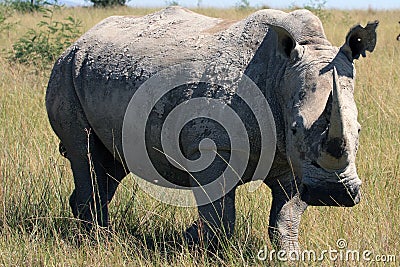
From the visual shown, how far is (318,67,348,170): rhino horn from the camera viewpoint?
298 cm

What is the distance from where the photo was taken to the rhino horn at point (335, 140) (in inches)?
117

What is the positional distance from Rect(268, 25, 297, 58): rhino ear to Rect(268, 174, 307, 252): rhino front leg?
0.80 meters

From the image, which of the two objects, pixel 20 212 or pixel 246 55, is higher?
pixel 246 55

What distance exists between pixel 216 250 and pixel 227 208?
9.9 inches

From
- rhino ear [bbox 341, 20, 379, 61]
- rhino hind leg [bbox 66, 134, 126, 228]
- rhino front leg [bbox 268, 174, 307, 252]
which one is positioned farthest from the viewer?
rhino hind leg [bbox 66, 134, 126, 228]

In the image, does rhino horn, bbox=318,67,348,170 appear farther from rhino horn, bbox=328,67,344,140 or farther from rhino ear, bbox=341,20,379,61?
rhino ear, bbox=341,20,379,61

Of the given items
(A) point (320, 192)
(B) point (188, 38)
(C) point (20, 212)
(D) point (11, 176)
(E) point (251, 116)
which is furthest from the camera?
(D) point (11, 176)

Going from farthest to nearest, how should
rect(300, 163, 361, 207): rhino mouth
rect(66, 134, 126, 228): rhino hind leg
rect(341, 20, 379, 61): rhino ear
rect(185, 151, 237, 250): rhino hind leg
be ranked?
1. rect(66, 134, 126, 228): rhino hind leg
2. rect(185, 151, 237, 250): rhino hind leg
3. rect(341, 20, 379, 61): rhino ear
4. rect(300, 163, 361, 207): rhino mouth

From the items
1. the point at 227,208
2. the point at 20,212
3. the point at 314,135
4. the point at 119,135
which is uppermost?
the point at 314,135

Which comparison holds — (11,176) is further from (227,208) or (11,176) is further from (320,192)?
(320,192)

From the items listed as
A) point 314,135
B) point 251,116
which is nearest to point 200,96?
point 251,116

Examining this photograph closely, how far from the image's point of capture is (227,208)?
3.89 meters

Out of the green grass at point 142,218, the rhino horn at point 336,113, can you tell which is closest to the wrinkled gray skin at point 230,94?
the rhino horn at point 336,113

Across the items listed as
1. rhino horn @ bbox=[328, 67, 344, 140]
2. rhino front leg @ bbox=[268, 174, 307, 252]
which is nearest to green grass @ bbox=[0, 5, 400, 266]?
rhino front leg @ bbox=[268, 174, 307, 252]
